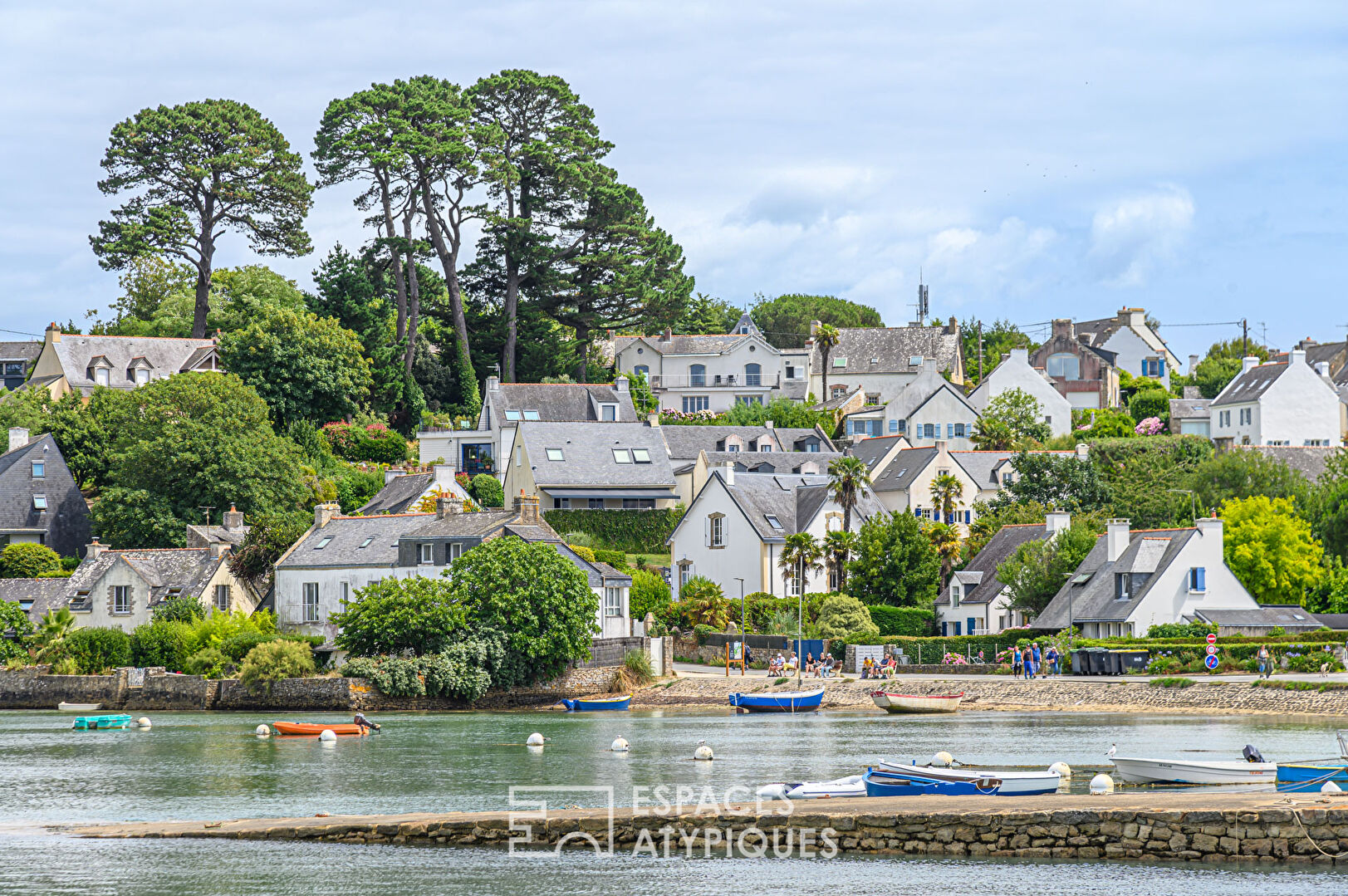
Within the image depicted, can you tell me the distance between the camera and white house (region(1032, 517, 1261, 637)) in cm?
6988

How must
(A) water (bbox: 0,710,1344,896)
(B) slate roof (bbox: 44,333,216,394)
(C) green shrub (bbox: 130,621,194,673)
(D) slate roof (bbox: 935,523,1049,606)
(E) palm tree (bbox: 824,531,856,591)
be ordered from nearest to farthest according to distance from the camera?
(A) water (bbox: 0,710,1344,896) < (C) green shrub (bbox: 130,621,194,673) < (D) slate roof (bbox: 935,523,1049,606) < (E) palm tree (bbox: 824,531,856,591) < (B) slate roof (bbox: 44,333,216,394)

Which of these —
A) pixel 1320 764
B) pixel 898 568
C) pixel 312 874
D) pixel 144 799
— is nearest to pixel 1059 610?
pixel 898 568

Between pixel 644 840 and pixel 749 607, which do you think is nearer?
pixel 644 840

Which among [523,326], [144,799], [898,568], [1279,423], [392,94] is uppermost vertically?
[392,94]

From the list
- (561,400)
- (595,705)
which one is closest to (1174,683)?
(595,705)

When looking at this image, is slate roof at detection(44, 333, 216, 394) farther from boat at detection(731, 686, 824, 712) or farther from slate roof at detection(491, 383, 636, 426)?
boat at detection(731, 686, 824, 712)

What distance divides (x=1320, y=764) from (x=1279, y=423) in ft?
246

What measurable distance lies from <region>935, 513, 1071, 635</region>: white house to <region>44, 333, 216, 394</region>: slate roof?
49.9 meters

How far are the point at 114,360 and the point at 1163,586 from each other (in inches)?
2657

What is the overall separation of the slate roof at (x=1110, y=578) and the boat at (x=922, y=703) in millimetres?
8817

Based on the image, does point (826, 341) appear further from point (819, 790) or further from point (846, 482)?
point (819, 790)

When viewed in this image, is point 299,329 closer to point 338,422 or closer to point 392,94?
point 338,422

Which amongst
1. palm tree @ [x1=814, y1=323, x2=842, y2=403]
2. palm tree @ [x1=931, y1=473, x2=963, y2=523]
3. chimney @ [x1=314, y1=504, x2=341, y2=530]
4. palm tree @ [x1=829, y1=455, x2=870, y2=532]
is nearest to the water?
chimney @ [x1=314, y1=504, x2=341, y2=530]

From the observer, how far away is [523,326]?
112 meters
